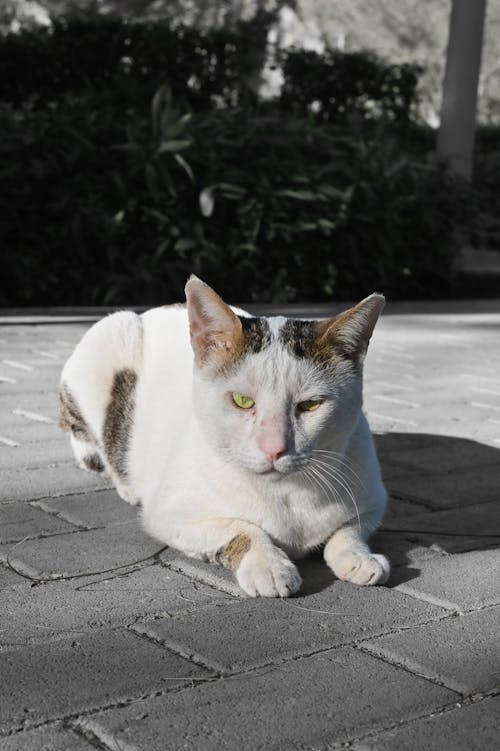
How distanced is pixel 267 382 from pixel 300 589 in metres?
0.53

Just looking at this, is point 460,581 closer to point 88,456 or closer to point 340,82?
point 88,456

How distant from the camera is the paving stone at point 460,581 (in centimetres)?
259

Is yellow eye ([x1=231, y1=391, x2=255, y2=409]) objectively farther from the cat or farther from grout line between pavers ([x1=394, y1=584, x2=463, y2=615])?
grout line between pavers ([x1=394, y1=584, x2=463, y2=615])

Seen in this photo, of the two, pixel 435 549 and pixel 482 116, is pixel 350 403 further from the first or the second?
pixel 482 116

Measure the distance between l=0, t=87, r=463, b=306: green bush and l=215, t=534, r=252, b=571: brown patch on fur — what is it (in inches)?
228

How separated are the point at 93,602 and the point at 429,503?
4.71ft

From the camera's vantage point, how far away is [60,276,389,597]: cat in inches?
104

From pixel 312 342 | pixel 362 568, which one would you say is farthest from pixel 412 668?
pixel 312 342

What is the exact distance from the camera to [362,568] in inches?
105

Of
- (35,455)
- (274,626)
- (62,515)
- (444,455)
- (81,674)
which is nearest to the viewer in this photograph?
(81,674)

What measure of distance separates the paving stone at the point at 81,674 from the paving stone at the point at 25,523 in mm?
797

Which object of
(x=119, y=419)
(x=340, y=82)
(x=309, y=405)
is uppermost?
(x=340, y=82)

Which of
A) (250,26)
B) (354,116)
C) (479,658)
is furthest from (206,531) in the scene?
(250,26)

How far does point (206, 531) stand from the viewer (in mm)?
2783
